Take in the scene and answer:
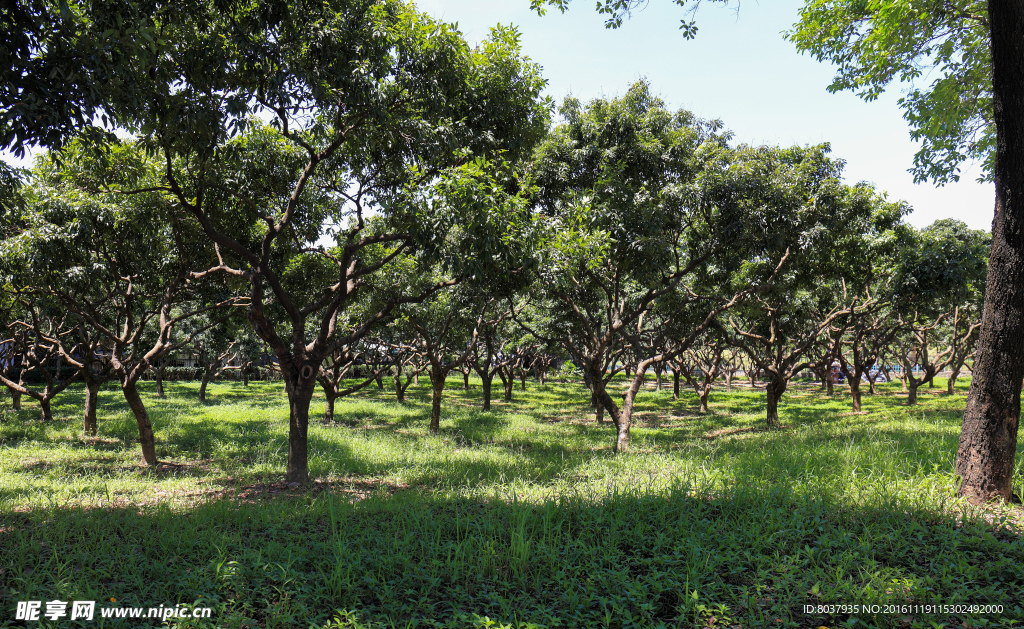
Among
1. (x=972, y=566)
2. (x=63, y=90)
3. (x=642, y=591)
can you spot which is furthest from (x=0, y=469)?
(x=972, y=566)

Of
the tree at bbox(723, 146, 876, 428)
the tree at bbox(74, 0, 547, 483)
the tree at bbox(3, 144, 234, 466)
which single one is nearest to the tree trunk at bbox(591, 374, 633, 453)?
the tree at bbox(723, 146, 876, 428)

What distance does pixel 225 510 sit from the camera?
6145mm

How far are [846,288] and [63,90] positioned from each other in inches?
809

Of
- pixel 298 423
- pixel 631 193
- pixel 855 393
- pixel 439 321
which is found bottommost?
pixel 855 393

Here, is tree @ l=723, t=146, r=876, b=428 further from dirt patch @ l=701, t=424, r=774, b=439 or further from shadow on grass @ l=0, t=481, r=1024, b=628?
shadow on grass @ l=0, t=481, r=1024, b=628

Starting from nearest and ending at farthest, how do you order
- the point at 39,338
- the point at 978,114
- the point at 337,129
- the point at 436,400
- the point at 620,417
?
the point at 337,129 < the point at 978,114 < the point at 620,417 < the point at 39,338 < the point at 436,400

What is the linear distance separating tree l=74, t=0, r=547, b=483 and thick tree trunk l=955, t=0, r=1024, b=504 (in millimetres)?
5305

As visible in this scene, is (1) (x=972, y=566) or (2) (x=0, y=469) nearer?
(1) (x=972, y=566)

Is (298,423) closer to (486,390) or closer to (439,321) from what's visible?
(439,321)

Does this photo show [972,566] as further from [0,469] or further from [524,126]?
[0,469]

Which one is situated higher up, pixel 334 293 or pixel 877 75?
pixel 877 75

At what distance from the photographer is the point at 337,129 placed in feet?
25.3

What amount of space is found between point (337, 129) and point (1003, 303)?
336 inches

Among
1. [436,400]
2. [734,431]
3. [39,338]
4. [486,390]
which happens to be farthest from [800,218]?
[39,338]
